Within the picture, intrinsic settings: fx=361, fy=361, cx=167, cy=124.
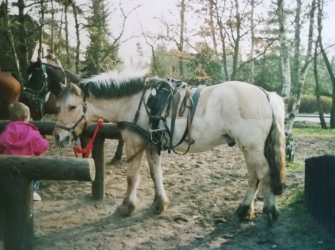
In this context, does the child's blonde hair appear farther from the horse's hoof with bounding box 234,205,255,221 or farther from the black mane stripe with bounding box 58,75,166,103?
the horse's hoof with bounding box 234,205,255,221

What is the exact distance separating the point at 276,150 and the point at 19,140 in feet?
9.70

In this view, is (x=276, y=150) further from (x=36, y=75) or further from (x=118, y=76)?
(x=36, y=75)

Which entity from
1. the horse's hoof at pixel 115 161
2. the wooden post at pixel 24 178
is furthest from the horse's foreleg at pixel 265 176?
the horse's hoof at pixel 115 161

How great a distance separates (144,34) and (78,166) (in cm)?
1921

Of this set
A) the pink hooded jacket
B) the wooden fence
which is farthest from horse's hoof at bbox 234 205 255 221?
the pink hooded jacket

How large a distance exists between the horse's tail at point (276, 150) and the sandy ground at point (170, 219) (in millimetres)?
561

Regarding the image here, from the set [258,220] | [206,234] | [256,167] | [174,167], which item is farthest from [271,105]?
[174,167]

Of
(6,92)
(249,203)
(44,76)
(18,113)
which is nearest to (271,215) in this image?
(249,203)

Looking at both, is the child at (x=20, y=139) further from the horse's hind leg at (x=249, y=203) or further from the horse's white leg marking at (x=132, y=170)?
the horse's hind leg at (x=249, y=203)

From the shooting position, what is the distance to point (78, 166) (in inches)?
127

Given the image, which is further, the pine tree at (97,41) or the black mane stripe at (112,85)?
the pine tree at (97,41)

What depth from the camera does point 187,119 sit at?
4.38 meters

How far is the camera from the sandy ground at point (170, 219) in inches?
155

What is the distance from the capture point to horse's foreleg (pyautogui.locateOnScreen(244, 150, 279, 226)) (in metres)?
4.24
